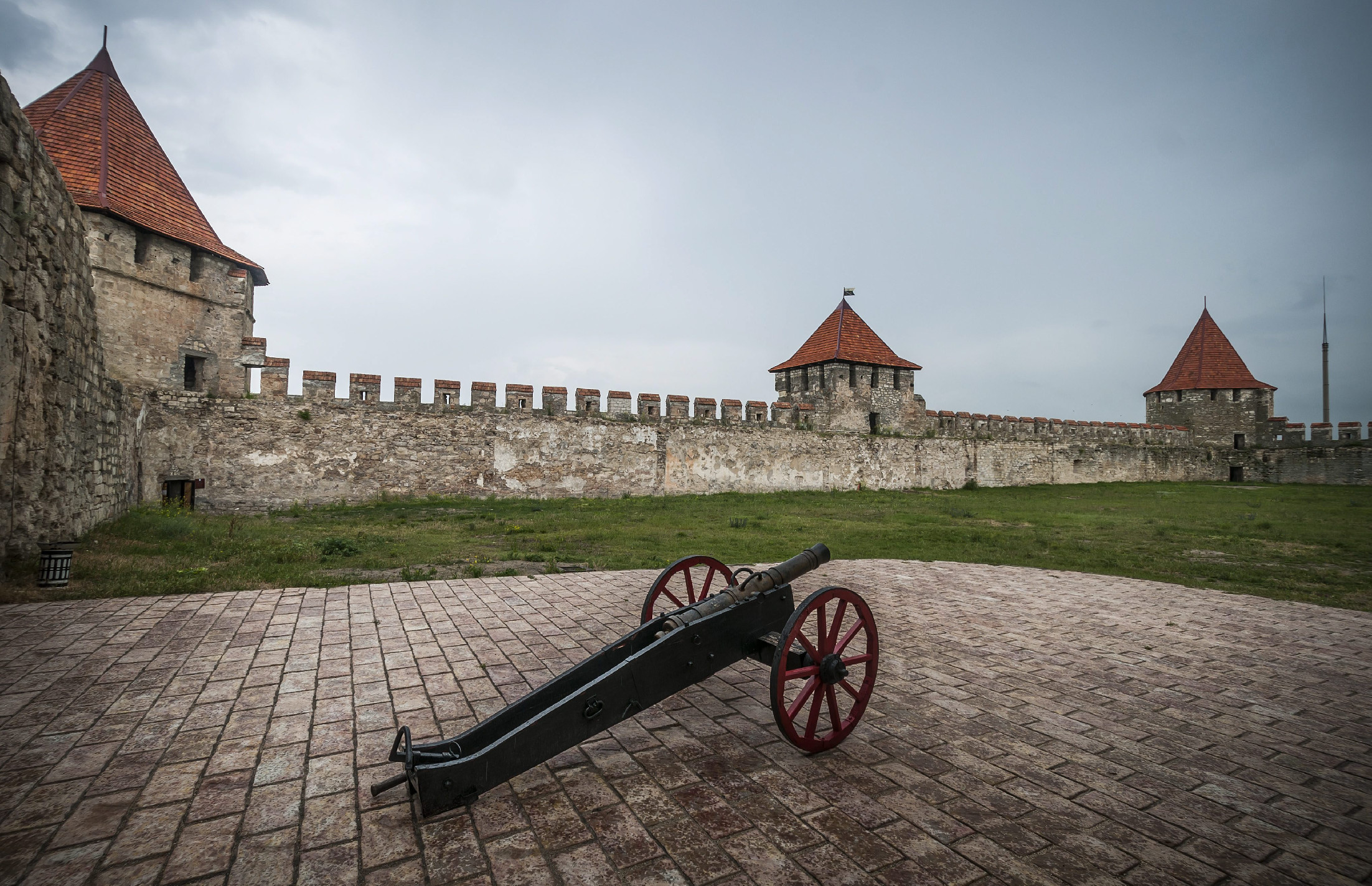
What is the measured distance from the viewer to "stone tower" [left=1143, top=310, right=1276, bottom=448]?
2967cm

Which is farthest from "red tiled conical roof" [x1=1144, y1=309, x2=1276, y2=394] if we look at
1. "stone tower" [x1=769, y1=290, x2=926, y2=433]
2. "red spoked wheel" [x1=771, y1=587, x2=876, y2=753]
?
"red spoked wheel" [x1=771, y1=587, x2=876, y2=753]

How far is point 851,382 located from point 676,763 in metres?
20.1

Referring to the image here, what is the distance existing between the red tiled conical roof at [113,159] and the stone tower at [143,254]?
0.02m

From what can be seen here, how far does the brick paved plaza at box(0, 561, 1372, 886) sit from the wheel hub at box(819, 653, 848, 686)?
0.35m

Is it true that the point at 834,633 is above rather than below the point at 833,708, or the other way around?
above

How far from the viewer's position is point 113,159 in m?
13.5

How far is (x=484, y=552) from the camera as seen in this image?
8359mm

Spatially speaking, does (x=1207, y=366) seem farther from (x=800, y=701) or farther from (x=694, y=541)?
(x=800, y=701)

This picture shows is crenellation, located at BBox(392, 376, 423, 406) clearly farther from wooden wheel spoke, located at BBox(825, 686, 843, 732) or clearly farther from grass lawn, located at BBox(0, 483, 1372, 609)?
wooden wheel spoke, located at BBox(825, 686, 843, 732)

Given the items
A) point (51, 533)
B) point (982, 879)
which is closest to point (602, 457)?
point (51, 533)

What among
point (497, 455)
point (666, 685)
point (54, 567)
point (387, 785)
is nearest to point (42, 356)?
point (54, 567)

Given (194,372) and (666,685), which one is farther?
(194,372)

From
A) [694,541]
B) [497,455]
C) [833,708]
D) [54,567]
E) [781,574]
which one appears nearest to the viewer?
[833,708]

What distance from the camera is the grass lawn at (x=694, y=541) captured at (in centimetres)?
664
